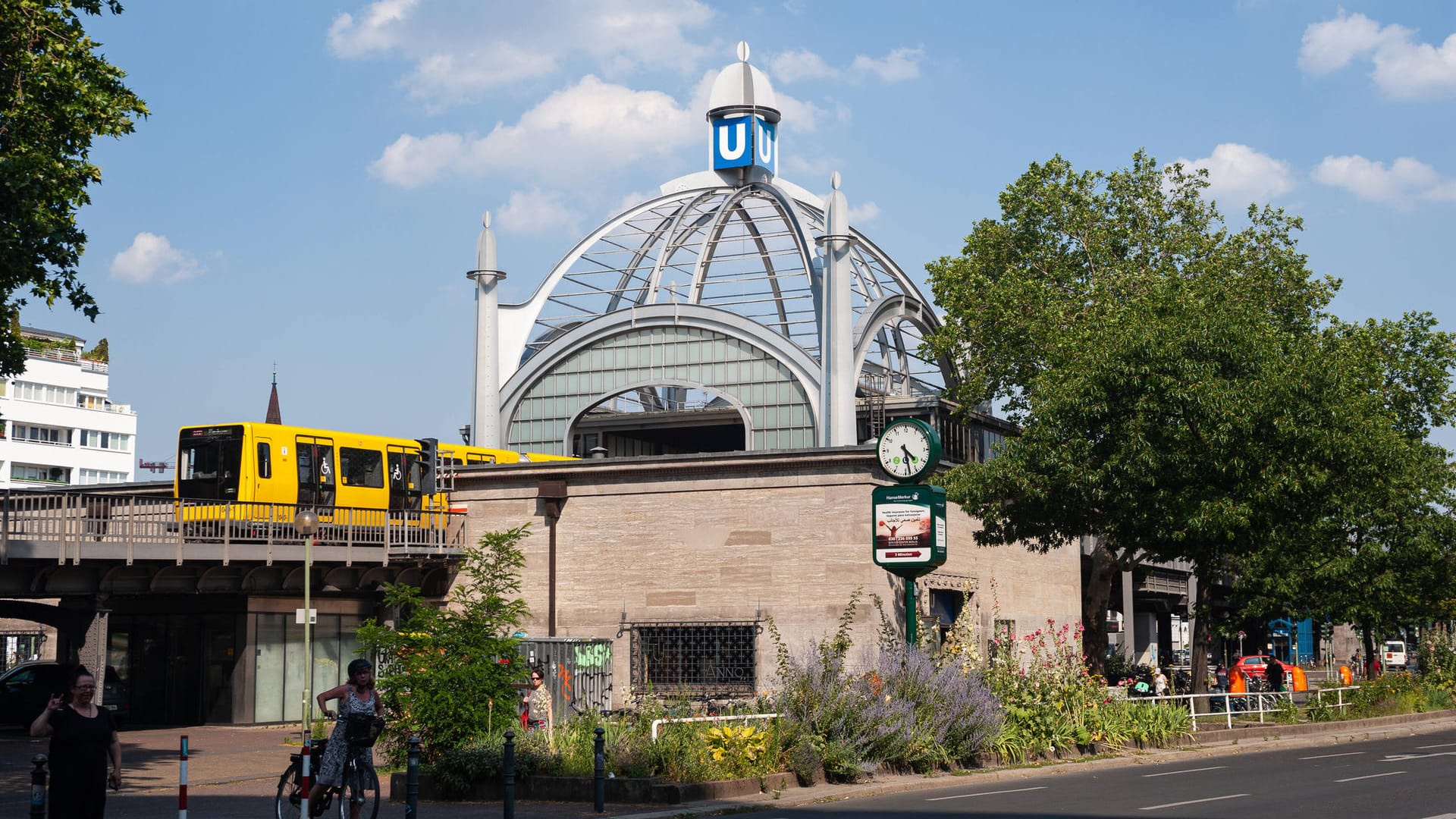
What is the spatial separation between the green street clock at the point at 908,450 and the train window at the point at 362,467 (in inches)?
713

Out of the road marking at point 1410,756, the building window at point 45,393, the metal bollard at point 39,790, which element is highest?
the building window at point 45,393

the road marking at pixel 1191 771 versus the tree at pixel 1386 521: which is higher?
the tree at pixel 1386 521

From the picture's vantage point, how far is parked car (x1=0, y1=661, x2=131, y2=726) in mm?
34781

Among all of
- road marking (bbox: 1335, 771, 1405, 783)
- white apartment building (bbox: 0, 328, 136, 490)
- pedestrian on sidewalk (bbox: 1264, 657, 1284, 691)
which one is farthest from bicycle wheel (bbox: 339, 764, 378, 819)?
white apartment building (bbox: 0, 328, 136, 490)

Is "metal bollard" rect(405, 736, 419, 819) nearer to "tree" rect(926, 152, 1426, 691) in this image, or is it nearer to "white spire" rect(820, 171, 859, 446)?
"tree" rect(926, 152, 1426, 691)

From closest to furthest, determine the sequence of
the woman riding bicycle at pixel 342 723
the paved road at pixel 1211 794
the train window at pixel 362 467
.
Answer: the woman riding bicycle at pixel 342 723 < the paved road at pixel 1211 794 < the train window at pixel 362 467

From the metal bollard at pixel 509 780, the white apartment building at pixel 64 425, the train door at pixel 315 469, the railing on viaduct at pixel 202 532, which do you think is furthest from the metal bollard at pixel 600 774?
the white apartment building at pixel 64 425

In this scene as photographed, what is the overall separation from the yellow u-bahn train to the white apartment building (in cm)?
6656

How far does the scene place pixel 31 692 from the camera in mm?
34875

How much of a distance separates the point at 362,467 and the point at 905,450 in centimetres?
1889

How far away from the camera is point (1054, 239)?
54.0 m

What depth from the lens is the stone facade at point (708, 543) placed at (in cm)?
3512

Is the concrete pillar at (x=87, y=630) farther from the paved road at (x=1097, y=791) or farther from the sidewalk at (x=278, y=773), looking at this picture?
the paved road at (x=1097, y=791)

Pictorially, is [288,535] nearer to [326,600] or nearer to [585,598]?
[326,600]
